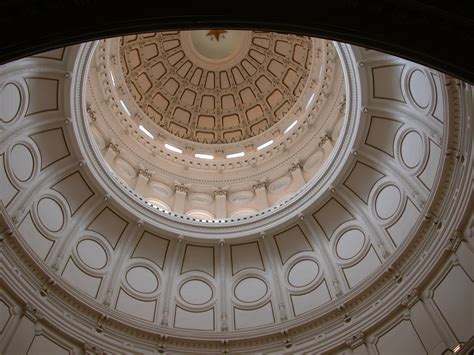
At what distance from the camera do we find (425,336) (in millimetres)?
15953

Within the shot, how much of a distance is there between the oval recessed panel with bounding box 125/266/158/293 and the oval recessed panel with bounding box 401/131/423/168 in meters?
12.1

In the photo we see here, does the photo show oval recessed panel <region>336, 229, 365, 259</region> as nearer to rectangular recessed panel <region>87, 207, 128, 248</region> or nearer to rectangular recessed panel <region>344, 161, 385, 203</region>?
rectangular recessed panel <region>344, 161, 385, 203</region>

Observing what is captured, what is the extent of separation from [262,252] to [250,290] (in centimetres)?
187

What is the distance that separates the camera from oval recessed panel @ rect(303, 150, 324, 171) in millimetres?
25109

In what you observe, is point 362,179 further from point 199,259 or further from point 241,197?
point 199,259

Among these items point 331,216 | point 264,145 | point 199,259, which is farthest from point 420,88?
point 264,145

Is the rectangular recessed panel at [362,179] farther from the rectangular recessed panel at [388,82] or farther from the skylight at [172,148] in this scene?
the skylight at [172,148]

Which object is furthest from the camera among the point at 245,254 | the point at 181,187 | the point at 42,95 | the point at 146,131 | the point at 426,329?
the point at 146,131

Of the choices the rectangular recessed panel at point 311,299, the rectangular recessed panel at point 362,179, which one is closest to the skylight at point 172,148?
the rectangular recessed panel at point 362,179

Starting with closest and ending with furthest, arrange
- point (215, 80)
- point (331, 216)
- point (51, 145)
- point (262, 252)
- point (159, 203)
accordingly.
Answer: point (51, 145) → point (331, 216) → point (262, 252) → point (159, 203) → point (215, 80)

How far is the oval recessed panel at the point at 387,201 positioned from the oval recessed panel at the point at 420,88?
385 centimetres

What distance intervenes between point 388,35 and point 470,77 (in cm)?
149

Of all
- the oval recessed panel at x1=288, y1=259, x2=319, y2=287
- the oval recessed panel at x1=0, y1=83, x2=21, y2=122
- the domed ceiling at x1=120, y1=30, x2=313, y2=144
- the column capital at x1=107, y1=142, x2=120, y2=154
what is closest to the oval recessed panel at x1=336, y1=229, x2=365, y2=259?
the oval recessed panel at x1=288, y1=259, x2=319, y2=287

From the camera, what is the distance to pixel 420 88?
1806cm
